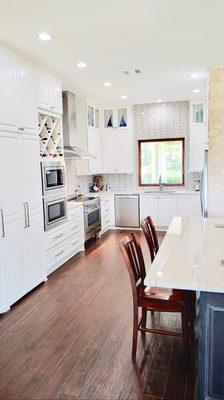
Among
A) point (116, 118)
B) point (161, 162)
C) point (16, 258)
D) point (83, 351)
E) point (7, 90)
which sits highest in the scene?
point (116, 118)

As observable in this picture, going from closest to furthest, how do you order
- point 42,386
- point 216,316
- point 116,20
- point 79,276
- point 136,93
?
1. point 216,316
2. point 42,386
3. point 116,20
4. point 79,276
5. point 136,93

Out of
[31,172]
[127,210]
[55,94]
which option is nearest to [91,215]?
[127,210]

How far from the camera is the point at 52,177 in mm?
4512

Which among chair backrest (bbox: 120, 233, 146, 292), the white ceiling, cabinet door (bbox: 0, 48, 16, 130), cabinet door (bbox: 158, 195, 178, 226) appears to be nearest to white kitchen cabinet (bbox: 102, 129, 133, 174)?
cabinet door (bbox: 158, 195, 178, 226)

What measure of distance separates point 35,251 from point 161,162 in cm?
Answer: 433

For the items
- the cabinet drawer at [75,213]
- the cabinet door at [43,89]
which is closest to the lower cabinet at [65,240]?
the cabinet drawer at [75,213]

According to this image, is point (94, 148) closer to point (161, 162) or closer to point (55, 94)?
point (161, 162)

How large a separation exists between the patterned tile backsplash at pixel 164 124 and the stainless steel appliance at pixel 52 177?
A: 3.14m

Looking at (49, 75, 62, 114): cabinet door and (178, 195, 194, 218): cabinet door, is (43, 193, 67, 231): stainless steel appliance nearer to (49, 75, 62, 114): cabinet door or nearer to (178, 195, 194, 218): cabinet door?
(49, 75, 62, 114): cabinet door

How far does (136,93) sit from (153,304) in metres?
4.60

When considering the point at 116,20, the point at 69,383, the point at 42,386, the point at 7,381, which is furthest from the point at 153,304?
the point at 116,20

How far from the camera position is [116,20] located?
2.88 metres

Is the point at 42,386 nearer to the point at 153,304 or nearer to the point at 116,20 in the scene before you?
the point at 153,304

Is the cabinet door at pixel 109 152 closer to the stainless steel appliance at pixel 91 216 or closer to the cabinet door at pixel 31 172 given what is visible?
the stainless steel appliance at pixel 91 216
